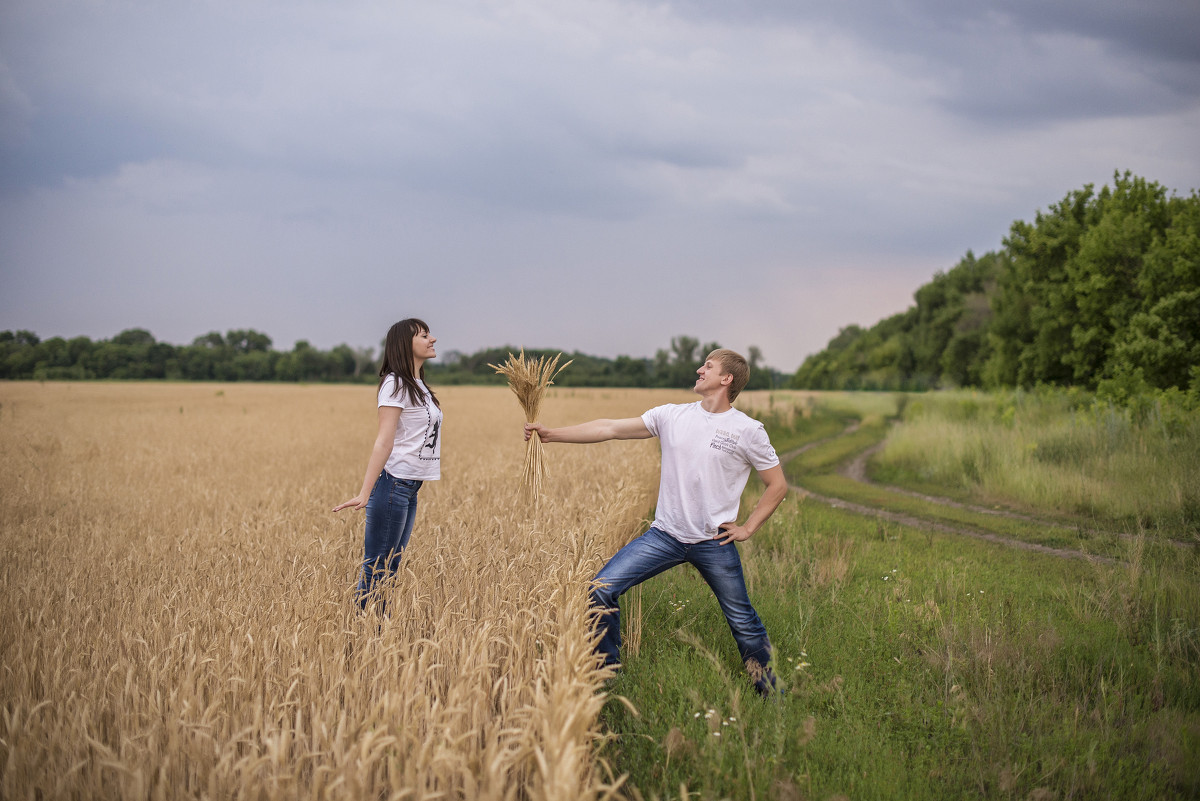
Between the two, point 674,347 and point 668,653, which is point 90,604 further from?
point 674,347

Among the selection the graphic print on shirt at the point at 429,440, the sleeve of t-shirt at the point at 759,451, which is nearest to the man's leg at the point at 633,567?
the sleeve of t-shirt at the point at 759,451

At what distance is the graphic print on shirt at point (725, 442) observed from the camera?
377 centimetres

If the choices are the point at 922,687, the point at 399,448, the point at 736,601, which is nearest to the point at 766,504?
the point at 736,601

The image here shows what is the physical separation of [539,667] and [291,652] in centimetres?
123

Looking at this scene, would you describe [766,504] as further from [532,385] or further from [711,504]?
[532,385]

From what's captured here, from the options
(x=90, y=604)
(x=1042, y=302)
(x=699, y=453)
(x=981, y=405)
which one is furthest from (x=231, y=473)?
(x=1042, y=302)

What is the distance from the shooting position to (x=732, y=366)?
3959 millimetres

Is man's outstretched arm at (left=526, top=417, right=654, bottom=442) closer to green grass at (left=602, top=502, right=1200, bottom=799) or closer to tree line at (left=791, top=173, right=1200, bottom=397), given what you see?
green grass at (left=602, top=502, right=1200, bottom=799)

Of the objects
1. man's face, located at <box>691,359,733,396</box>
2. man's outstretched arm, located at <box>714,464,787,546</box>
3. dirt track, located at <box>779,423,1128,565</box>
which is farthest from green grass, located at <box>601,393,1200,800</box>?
man's face, located at <box>691,359,733,396</box>

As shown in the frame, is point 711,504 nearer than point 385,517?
Yes

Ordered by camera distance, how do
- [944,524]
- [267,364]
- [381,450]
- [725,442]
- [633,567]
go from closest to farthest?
[725,442] → [633,567] → [381,450] → [944,524] → [267,364]

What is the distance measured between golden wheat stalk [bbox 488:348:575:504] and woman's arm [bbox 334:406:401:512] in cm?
74

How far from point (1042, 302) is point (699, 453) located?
32.5 metres

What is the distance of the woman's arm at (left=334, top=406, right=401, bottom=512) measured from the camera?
3994 millimetres
